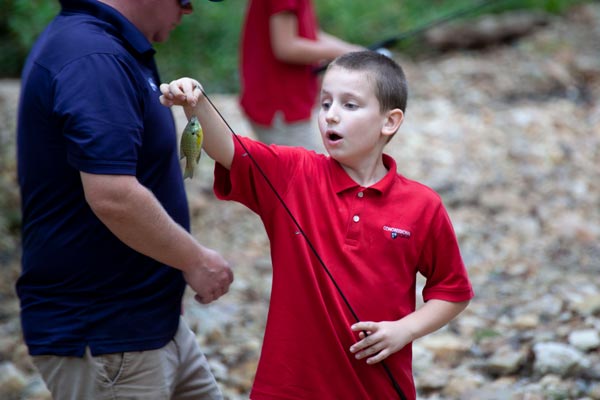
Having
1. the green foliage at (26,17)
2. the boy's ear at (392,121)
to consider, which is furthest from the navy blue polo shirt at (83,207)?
the green foliage at (26,17)

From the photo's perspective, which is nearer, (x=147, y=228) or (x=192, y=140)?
(x=192, y=140)

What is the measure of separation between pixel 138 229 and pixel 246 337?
2.27 metres

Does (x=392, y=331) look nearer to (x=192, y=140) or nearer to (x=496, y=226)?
(x=192, y=140)

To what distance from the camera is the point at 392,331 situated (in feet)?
7.08

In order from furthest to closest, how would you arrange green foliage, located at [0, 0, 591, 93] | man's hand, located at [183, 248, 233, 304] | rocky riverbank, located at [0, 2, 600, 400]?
green foliage, located at [0, 0, 591, 93], rocky riverbank, located at [0, 2, 600, 400], man's hand, located at [183, 248, 233, 304]

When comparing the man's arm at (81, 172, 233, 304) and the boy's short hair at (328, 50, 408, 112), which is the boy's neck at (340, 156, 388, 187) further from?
the man's arm at (81, 172, 233, 304)

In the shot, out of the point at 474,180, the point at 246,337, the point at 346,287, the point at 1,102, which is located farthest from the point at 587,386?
the point at 1,102

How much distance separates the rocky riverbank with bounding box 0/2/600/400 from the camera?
3.96 m

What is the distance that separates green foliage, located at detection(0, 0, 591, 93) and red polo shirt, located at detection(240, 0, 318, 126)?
3.45 meters

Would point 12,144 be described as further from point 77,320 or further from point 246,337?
point 77,320

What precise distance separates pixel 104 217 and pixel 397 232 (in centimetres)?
71

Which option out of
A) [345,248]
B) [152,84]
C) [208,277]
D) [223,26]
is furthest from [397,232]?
[223,26]

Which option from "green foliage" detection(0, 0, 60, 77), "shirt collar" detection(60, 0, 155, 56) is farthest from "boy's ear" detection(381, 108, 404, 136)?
"green foliage" detection(0, 0, 60, 77)

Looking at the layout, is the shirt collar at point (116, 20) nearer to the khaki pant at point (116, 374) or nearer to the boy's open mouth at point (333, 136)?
the boy's open mouth at point (333, 136)
